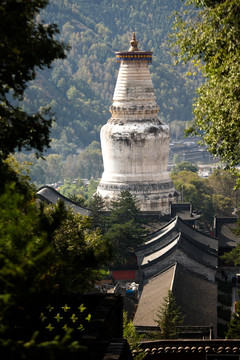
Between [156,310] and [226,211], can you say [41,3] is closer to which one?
[156,310]

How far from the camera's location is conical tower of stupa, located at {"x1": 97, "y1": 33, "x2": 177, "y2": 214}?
52.3 metres

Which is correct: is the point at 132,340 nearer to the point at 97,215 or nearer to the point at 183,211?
the point at 97,215

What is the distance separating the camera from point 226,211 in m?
65.5

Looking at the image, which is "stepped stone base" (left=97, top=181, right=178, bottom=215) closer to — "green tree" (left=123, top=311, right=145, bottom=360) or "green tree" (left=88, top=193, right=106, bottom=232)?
"green tree" (left=88, top=193, right=106, bottom=232)

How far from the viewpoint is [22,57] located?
11078mm

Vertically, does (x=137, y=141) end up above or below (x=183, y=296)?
above

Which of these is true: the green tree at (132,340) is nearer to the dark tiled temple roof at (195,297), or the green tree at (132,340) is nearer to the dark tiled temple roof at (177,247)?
the dark tiled temple roof at (195,297)

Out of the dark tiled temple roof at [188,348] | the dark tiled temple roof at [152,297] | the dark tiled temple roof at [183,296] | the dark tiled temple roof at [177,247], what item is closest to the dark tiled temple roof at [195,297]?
the dark tiled temple roof at [183,296]

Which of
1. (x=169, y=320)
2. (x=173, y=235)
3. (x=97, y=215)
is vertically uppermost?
(x=97, y=215)

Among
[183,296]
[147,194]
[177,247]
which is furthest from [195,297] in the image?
[147,194]

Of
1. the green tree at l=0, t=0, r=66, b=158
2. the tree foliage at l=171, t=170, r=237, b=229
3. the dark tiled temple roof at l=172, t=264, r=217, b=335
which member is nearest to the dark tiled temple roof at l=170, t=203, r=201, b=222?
the tree foliage at l=171, t=170, r=237, b=229

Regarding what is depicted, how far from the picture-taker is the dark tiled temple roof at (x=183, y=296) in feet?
83.7

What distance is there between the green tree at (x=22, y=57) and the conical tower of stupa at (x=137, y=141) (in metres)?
39.5

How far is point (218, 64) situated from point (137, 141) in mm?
36273
